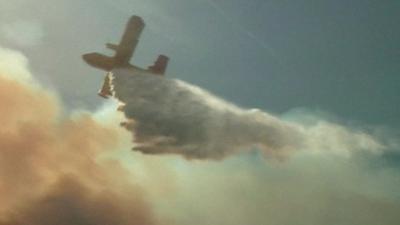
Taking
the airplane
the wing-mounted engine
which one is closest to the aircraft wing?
the airplane

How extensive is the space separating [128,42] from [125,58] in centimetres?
79

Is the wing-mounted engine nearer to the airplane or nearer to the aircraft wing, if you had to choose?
the airplane

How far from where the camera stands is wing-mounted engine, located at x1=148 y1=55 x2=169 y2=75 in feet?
96.4

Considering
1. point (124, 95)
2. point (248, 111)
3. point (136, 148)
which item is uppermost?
point (248, 111)

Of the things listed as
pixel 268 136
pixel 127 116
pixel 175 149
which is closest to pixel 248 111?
pixel 268 136

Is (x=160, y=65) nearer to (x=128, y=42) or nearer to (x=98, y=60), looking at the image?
(x=128, y=42)

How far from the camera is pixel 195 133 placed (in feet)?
95.5

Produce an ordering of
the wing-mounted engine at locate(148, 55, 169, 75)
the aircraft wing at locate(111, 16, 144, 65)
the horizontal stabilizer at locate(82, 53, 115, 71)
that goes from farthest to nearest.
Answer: the wing-mounted engine at locate(148, 55, 169, 75), the horizontal stabilizer at locate(82, 53, 115, 71), the aircraft wing at locate(111, 16, 144, 65)

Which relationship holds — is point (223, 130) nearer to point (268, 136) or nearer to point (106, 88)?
point (268, 136)

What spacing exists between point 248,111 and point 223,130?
1.60 m

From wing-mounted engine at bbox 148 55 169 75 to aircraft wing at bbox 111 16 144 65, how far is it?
1.26 meters

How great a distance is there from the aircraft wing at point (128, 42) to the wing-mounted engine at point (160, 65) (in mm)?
1264

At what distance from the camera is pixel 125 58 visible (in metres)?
28.7

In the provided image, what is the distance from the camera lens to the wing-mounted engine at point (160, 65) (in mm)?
29375
